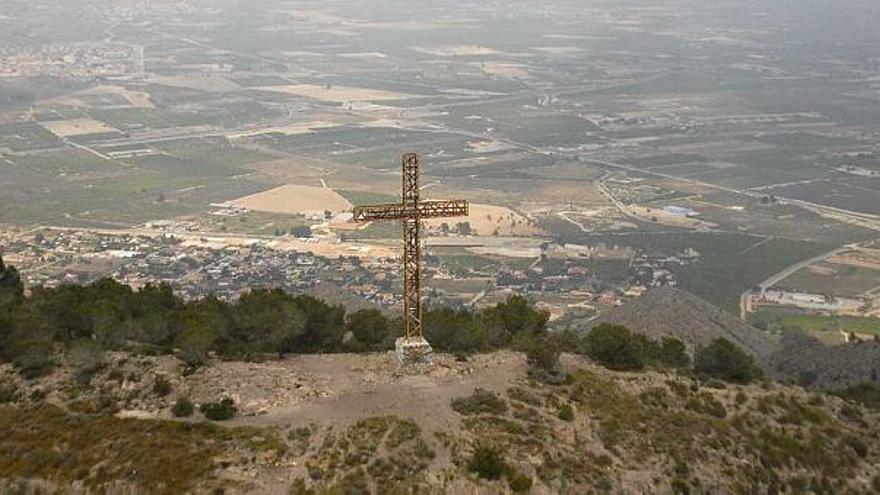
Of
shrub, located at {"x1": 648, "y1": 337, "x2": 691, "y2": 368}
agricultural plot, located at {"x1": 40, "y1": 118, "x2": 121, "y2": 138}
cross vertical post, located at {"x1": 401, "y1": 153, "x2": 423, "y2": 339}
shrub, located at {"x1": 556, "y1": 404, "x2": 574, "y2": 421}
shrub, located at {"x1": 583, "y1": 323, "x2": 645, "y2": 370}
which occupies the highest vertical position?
cross vertical post, located at {"x1": 401, "y1": 153, "x2": 423, "y2": 339}

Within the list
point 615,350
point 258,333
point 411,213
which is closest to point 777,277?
point 615,350

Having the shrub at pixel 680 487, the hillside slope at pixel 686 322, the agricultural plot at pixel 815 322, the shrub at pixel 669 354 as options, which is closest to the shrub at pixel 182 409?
the shrub at pixel 680 487

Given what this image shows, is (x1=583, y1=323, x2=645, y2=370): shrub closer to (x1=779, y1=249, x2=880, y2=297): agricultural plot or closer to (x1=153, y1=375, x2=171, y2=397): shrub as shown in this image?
(x1=153, y1=375, x2=171, y2=397): shrub

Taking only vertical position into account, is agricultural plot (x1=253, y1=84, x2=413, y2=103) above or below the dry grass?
above

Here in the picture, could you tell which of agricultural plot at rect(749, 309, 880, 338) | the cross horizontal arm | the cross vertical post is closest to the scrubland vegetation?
the cross vertical post

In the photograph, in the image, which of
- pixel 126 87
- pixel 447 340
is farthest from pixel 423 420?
pixel 126 87

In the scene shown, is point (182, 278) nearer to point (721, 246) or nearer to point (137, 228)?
point (137, 228)

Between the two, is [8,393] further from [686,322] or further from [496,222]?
[496,222]

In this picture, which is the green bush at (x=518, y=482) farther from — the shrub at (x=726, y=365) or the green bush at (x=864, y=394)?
the green bush at (x=864, y=394)
